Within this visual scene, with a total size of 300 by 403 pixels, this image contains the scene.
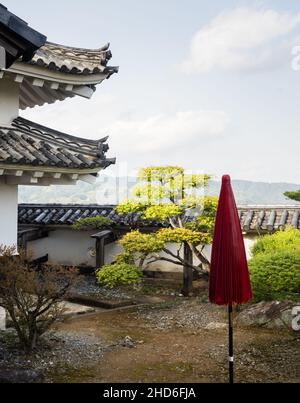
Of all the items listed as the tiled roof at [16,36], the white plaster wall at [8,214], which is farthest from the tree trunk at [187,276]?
the tiled roof at [16,36]

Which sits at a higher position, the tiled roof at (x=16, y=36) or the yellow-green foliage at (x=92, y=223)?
the tiled roof at (x=16, y=36)

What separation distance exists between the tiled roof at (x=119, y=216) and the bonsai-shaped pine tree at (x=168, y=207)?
7.04 ft

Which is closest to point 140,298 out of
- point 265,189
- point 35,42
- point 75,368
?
point 75,368

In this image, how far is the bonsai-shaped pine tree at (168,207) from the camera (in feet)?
44.8

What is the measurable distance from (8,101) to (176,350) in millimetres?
5360

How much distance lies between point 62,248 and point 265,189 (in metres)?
149

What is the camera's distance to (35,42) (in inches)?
207

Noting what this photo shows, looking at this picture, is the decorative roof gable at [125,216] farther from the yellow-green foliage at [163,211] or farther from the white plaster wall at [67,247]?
the yellow-green foliage at [163,211]

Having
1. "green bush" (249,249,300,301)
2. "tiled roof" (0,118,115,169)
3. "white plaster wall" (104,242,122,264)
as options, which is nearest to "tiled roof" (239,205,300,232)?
"green bush" (249,249,300,301)

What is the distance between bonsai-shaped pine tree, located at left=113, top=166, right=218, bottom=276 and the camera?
13656mm

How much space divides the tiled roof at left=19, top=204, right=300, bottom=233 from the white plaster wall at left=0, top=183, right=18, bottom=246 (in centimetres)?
870

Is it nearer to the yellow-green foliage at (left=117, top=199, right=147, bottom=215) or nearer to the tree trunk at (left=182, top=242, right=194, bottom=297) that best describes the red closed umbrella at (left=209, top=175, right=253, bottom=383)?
the yellow-green foliage at (left=117, top=199, right=147, bottom=215)

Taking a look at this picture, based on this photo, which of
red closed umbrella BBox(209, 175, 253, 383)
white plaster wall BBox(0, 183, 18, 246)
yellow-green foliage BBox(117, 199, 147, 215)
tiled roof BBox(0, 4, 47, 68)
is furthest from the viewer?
yellow-green foliage BBox(117, 199, 147, 215)
